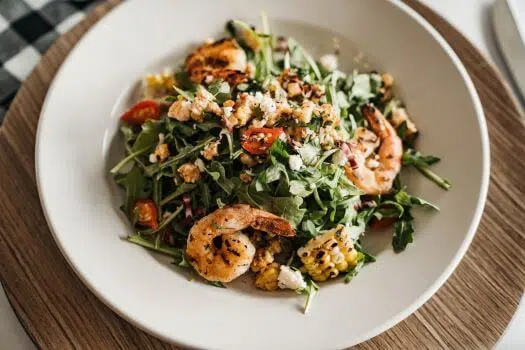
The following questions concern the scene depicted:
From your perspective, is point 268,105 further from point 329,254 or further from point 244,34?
point 244,34

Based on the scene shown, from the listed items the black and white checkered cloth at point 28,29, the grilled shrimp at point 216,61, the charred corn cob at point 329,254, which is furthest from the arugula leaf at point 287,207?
the black and white checkered cloth at point 28,29

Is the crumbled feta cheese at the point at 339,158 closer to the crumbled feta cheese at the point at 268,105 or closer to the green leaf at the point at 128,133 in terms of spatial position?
the crumbled feta cheese at the point at 268,105

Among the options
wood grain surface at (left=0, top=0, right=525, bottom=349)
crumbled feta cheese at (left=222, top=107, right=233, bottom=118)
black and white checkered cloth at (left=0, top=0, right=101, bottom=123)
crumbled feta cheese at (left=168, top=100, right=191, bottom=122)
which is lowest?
wood grain surface at (left=0, top=0, right=525, bottom=349)

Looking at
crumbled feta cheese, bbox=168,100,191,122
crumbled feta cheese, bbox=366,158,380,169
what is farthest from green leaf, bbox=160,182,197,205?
crumbled feta cheese, bbox=366,158,380,169

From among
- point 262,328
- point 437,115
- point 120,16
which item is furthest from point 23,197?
point 437,115

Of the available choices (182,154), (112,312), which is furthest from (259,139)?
(112,312)

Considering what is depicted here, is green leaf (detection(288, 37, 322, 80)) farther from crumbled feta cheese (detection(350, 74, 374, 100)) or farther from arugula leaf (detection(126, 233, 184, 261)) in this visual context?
arugula leaf (detection(126, 233, 184, 261))
